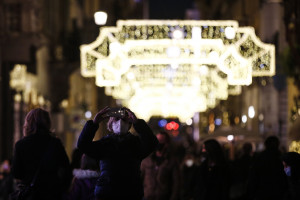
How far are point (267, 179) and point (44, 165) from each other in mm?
4227

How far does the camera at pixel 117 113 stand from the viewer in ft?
29.3

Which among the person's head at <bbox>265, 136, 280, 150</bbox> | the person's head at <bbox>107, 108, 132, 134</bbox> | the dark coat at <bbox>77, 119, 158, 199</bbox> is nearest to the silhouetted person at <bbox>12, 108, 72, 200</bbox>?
the dark coat at <bbox>77, 119, 158, 199</bbox>

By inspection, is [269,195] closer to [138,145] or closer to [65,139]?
[138,145]

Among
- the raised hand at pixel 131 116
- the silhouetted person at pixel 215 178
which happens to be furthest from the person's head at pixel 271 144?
the raised hand at pixel 131 116

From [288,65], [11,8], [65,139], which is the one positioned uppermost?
[11,8]

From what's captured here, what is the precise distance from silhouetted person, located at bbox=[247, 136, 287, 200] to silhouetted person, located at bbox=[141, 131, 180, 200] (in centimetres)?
230

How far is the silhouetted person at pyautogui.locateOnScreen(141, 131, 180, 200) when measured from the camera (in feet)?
48.0

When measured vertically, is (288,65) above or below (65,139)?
above

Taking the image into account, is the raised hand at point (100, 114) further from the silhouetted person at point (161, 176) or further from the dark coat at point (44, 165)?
the silhouetted person at point (161, 176)

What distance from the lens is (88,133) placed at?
8969 millimetres

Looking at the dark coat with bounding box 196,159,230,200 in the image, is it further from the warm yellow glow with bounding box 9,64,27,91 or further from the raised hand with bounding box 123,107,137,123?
the warm yellow glow with bounding box 9,64,27,91

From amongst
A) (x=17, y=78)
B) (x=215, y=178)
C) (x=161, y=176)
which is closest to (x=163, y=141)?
(x=161, y=176)

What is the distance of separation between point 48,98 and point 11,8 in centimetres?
1046

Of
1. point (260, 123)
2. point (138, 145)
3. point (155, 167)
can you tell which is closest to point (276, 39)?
point (260, 123)
